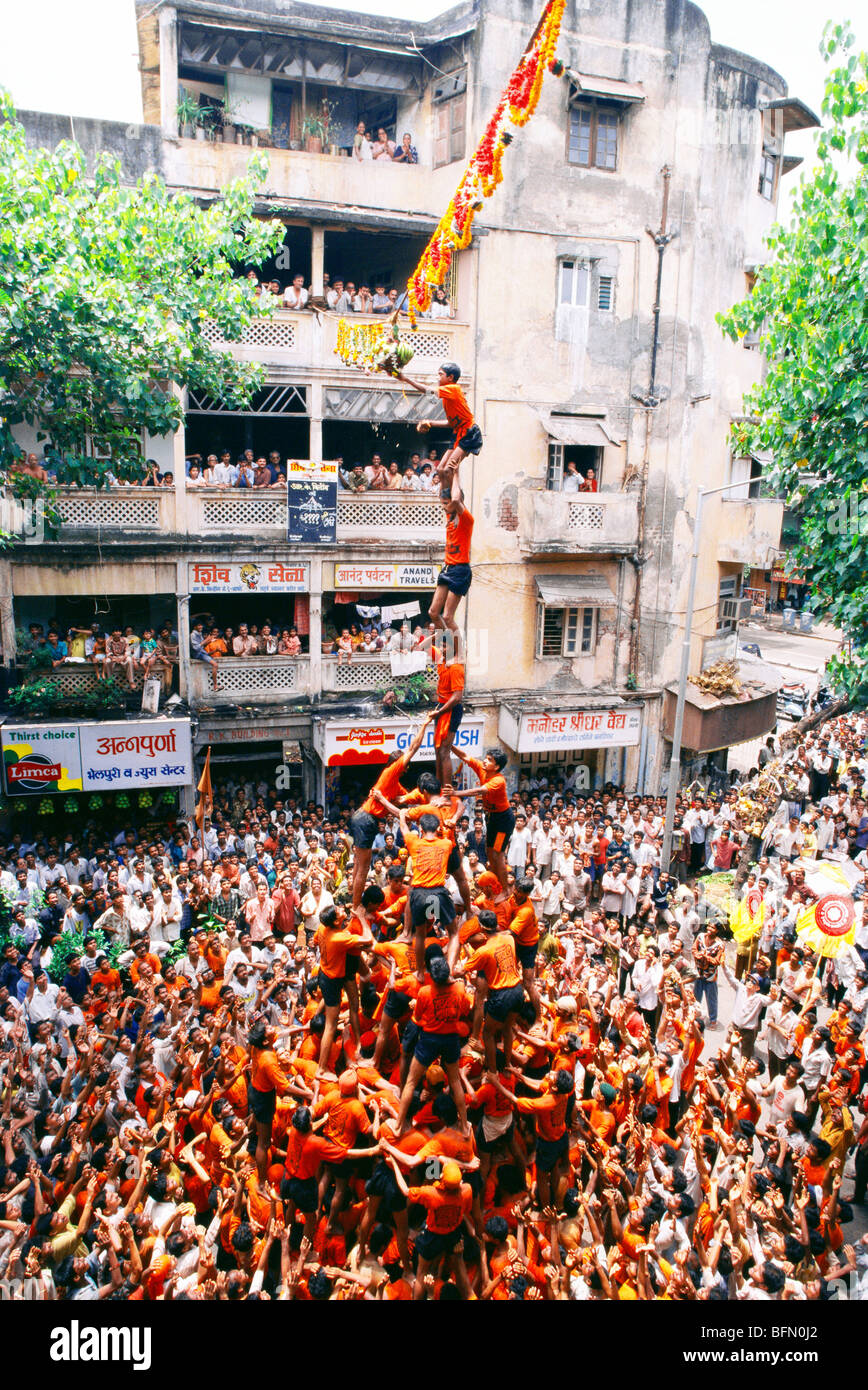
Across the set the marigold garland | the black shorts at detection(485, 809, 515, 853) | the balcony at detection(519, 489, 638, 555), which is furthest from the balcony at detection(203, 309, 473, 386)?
the black shorts at detection(485, 809, 515, 853)

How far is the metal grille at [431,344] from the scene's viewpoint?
67.9ft

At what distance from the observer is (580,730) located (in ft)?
72.4

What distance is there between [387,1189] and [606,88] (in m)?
21.8

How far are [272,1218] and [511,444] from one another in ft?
56.3

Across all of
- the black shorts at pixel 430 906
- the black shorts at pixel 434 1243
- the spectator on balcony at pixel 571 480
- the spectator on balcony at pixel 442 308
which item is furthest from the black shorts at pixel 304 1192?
the spectator on balcony at pixel 442 308

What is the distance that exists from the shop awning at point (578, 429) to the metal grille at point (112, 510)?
28.6 feet

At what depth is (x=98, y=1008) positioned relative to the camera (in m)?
10.8

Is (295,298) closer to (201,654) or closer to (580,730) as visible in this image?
(201,654)

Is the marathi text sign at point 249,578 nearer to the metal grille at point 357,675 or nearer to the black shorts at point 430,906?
the metal grille at point 357,675

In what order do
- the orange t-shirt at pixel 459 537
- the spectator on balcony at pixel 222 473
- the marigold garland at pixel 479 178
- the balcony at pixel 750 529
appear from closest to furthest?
the orange t-shirt at pixel 459 537 → the marigold garland at pixel 479 178 → the spectator on balcony at pixel 222 473 → the balcony at pixel 750 529

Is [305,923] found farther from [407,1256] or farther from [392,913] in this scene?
[407,1256]

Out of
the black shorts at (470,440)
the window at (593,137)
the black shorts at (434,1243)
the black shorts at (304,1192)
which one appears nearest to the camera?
the black shorts at (434,1243)

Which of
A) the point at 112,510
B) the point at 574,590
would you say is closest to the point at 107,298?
the point at 112,510

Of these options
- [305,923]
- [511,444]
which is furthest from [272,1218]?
[511,444]
